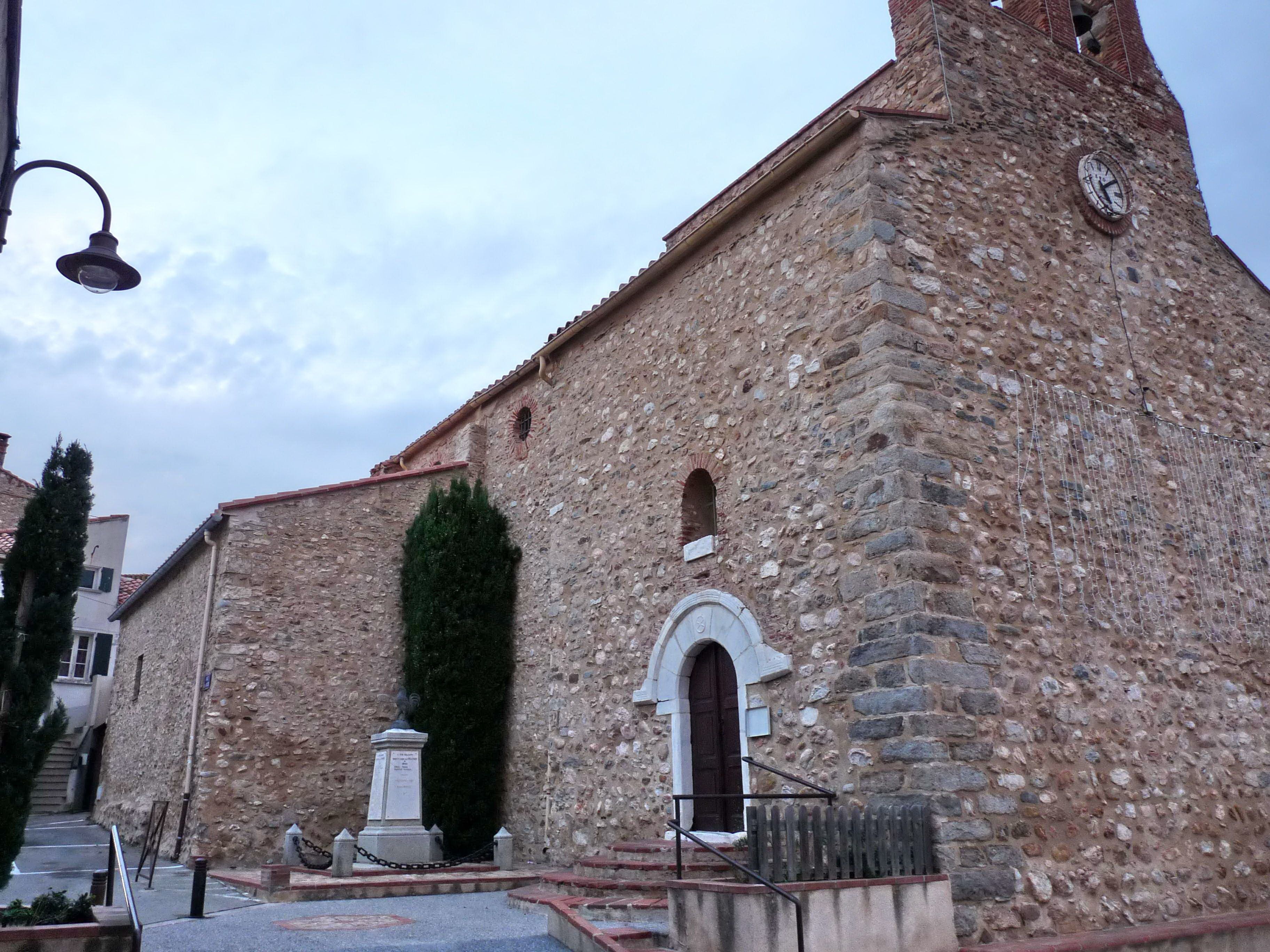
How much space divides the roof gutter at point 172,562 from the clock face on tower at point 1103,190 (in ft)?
36.1

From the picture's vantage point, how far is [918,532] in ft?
24.8

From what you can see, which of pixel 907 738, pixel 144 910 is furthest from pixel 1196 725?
pixel 144 910

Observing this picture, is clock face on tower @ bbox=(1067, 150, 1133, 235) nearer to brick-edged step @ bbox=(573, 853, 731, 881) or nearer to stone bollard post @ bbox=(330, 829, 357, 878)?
brick-edged step @ bbox=(573, 853, 731, 881)

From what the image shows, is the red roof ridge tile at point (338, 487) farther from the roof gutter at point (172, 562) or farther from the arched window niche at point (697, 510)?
the arched window niche at point (697, 510)

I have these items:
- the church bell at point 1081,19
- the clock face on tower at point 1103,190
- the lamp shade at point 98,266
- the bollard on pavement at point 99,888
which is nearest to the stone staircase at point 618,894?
the bollard on pavement at point 99,888

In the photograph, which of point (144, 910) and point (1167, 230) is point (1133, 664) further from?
point (144, 910)

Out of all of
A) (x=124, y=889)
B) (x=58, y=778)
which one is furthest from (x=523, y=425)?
(x=58, y=778)

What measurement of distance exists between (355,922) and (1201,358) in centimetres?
982

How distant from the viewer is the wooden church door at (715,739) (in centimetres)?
907

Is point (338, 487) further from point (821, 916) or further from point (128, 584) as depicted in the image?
point (128, 584)

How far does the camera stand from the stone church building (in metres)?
A: 7.58

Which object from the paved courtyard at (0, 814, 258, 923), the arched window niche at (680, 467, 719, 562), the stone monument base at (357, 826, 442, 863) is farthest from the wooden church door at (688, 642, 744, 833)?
the paved courtyard at (0, 814, 258, 923)

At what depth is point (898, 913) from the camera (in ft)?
20.6

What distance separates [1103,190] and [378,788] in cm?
1027
